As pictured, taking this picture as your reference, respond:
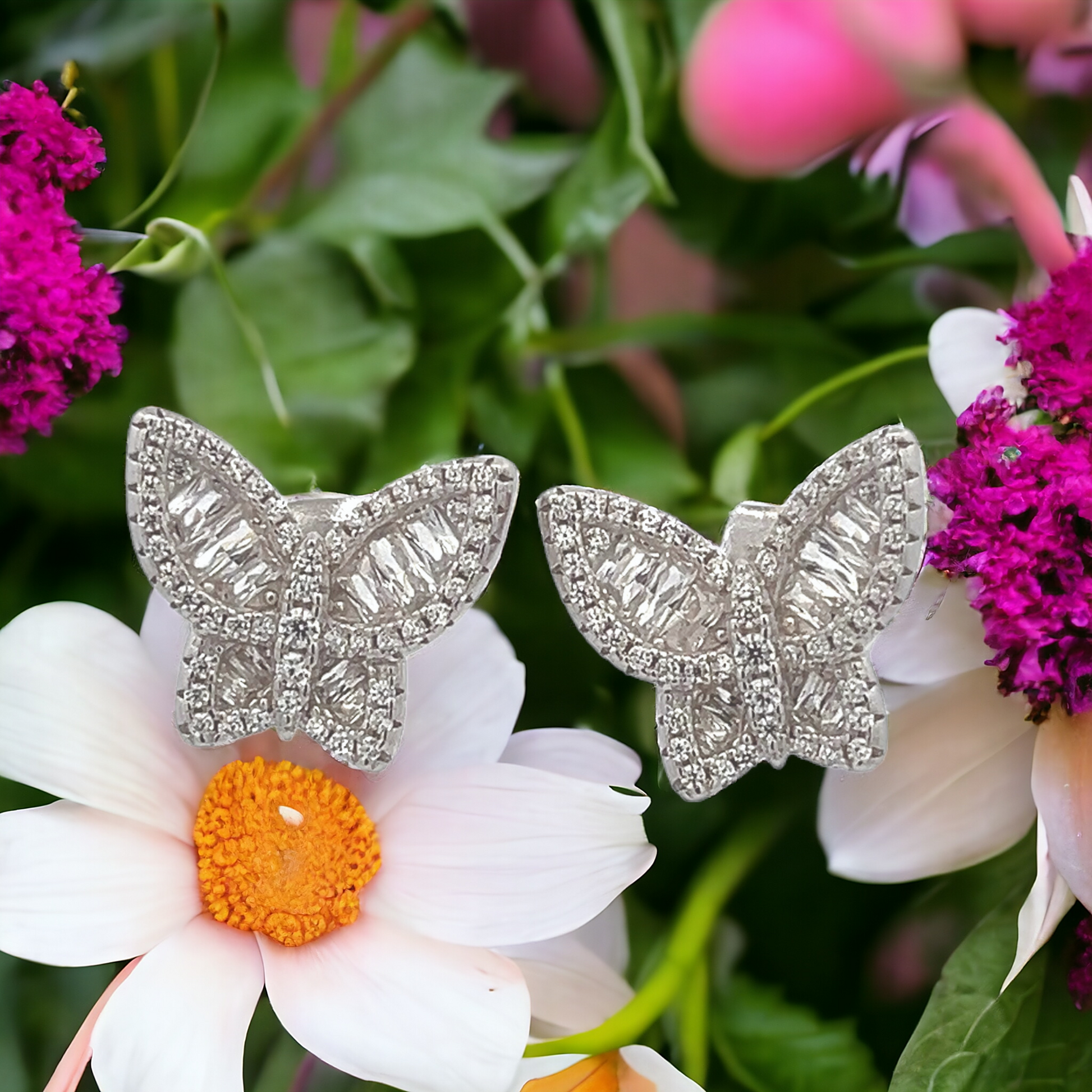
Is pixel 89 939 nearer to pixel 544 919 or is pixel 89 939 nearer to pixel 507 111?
pixel 544 919

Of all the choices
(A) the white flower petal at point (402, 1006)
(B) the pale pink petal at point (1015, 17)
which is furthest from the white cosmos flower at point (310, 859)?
(B) the pale pink petal at point (1015, 17)

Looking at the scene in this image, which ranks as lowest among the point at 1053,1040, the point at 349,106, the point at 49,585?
the point at 1053,1040

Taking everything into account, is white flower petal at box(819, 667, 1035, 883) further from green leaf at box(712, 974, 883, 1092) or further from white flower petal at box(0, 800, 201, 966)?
white flower petal at box(0, 800, 201, 966)

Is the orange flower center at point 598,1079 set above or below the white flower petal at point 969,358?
below

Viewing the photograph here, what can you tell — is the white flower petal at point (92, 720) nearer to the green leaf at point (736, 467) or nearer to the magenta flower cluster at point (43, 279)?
the magenta flower cluster at point (43, 279)

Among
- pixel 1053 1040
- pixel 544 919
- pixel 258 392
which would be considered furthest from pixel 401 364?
pixel 1053 1040

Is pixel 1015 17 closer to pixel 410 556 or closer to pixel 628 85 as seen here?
pixel 628 85

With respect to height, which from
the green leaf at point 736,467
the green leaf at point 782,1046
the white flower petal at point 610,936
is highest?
the green leaf at point 736,467

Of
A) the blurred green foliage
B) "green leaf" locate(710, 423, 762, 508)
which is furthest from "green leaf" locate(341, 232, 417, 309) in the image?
Answer: "green leaf" locate(710, 423, 762, 508)
